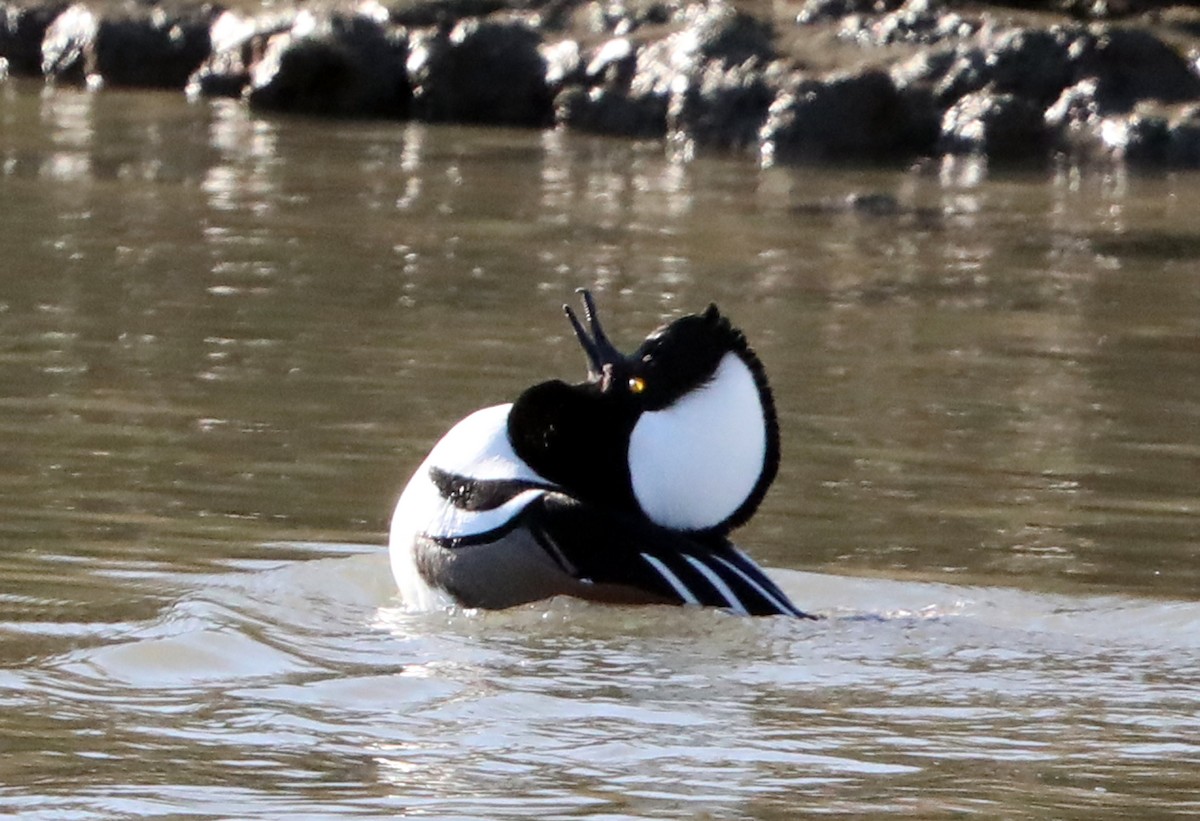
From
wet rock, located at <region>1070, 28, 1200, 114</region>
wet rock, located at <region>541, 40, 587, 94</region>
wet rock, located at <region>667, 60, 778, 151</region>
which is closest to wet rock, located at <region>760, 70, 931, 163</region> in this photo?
wet rock, located at <region>667, 60, 778, 151</region>

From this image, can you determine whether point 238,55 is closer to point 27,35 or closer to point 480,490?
point 27,35

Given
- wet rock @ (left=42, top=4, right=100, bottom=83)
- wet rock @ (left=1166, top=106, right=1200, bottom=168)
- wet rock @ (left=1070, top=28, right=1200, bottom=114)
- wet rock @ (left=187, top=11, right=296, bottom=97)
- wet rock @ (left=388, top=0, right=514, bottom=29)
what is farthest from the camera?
wet rock @ (left=42, top=4, right=100, bottom=83)

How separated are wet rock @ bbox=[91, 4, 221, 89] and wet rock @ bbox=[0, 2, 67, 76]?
2.23 ft

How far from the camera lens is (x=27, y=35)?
2009cm

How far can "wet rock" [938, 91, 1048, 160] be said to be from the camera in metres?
16.9

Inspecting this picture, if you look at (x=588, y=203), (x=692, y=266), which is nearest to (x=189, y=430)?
(x=692, y=266)

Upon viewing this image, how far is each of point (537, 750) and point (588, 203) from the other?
9.57 meters

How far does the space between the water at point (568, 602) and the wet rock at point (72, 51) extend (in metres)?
5.27

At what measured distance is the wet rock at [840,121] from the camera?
16625 millimetres

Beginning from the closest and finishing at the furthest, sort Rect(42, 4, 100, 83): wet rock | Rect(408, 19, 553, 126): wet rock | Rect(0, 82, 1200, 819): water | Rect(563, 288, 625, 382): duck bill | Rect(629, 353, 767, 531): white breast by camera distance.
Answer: Rect(0, 82, 1200, 819): water → Rect(629, 353, 767, 531): white breast → Rect(563, 288, 625, 382): duck bill → Rect(408, 19, 553, 126): wet rock → Rect(42, 4, 100, 83): wet rock

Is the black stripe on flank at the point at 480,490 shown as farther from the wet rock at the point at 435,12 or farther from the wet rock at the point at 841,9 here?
the wet rock at the point at 435,12

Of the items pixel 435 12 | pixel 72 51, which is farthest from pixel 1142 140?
pixel 72 51

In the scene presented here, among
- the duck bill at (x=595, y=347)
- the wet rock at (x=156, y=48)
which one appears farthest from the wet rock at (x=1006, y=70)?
the duck bill at (x=595, y=347)

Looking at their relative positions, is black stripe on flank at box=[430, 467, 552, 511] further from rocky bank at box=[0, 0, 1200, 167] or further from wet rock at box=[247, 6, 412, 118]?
wet rock at box=[247, 6, 412, 118]
